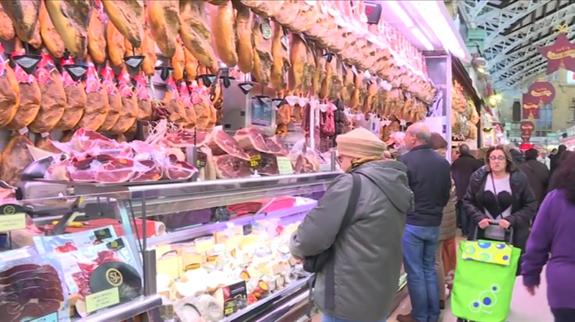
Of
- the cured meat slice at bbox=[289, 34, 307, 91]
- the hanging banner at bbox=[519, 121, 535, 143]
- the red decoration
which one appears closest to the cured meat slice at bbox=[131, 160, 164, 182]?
the cured meat slice at bbox=[289, 34, 307, 91]

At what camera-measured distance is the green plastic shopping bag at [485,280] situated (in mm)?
4039

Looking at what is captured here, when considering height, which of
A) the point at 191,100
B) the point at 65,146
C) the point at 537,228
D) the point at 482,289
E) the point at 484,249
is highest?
the point at 191,100

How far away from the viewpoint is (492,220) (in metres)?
4.27

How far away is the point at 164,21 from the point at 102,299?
1086mm

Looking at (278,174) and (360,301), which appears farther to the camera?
(278,174)

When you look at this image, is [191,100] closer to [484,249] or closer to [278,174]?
[278,174]

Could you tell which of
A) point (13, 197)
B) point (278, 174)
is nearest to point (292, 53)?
point (278, 174)

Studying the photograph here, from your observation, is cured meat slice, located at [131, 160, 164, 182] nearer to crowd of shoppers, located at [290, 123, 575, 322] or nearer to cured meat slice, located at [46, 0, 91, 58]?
cured meat slice, located at [46, 0, 91, 58]

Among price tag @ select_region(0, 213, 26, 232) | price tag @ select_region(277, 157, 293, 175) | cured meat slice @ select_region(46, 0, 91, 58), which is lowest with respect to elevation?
price tag @ select_region(0, 213, 26, 232)

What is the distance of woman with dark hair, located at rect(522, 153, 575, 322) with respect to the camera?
268 cm

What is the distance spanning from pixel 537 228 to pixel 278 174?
1.33 metres

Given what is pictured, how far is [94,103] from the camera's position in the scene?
3197 mm

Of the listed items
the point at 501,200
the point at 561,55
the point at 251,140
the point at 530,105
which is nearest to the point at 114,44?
the point at 251,140

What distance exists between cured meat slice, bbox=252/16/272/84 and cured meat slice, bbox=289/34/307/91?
38 centimetres
